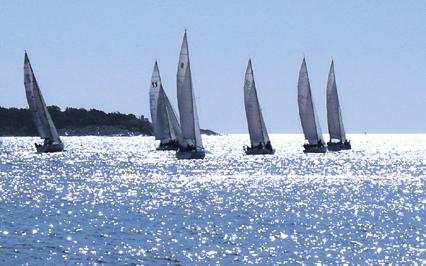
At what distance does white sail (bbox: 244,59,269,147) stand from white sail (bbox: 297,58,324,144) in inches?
274

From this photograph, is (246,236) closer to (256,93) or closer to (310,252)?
(310,252)

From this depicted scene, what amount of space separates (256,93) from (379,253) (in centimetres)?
7159

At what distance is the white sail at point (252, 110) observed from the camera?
111 m

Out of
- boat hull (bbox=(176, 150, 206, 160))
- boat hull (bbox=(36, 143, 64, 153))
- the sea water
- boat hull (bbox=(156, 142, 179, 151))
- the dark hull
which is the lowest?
the sea water

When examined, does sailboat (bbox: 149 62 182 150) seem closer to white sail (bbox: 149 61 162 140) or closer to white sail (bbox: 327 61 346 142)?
white sail (bbox: 149 61 162 140)

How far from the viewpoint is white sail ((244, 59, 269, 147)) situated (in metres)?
111

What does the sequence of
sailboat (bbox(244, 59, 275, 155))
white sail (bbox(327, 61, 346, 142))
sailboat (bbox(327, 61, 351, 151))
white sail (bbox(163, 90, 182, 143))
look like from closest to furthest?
1. sailboat (bbox(244, 59, 275, 155))
2. white sail (bbox(163, 90, 182, 143))
3. sailboat (bbox(327, 61, 351, 151))
4. white sail (bbox(327, 61, 346, 142))

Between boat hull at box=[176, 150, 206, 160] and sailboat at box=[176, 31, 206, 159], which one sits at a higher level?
sailboat at box=[176, 31, 206, 159]

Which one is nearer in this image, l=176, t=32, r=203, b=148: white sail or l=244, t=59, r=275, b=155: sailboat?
l=176, t=32, r=203, b=148: white sail

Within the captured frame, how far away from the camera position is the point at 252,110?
11238 centimetres

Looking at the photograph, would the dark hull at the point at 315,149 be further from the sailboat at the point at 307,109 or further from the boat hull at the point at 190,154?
the boat hull at the point at 190,154

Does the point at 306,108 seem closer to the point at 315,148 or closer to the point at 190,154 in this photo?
the point at 315,148

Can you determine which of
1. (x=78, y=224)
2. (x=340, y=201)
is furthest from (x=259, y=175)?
(x=78, y=224)


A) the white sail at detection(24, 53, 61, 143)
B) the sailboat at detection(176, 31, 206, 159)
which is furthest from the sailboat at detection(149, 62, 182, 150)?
the sailboat at detection(176, 31, 206, 159)
